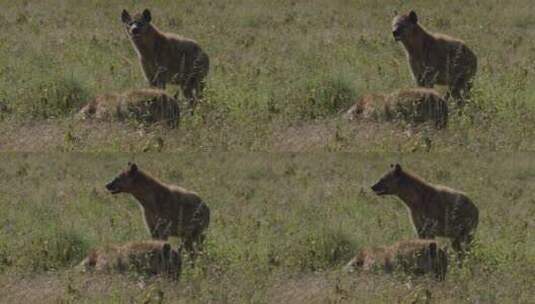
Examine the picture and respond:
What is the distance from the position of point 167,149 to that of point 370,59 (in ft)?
16.4

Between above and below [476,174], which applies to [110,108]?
above

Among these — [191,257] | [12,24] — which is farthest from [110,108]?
[12,24]

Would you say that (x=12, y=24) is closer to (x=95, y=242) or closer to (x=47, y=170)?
(x=47, y=170)

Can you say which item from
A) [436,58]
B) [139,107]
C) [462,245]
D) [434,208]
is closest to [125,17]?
→ [139,107]

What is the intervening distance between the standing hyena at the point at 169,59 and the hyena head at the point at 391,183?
238 cm

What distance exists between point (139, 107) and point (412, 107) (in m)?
3.04

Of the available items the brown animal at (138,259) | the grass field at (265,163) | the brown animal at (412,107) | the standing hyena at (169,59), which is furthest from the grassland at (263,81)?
the brown animal at (138,259)

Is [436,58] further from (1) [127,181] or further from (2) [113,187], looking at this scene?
(2) [113,187]

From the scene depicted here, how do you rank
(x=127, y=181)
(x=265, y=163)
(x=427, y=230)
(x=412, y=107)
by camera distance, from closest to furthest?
1. (x=412, y=107)
2. (x=427, y=230)
3. (x=127, y=181)
4. (x=265, y=163)

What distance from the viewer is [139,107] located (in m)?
18.2

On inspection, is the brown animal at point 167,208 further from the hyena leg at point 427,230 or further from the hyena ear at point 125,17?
the hyena leg at point 427,230

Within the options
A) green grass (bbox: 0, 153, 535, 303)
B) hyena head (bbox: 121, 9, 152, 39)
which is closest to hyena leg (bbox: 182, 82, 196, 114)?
hyena head (bbox: 121, 9, 152, 39)

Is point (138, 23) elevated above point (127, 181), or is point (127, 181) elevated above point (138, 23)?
point (138, 23)

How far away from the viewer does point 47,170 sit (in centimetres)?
2388
